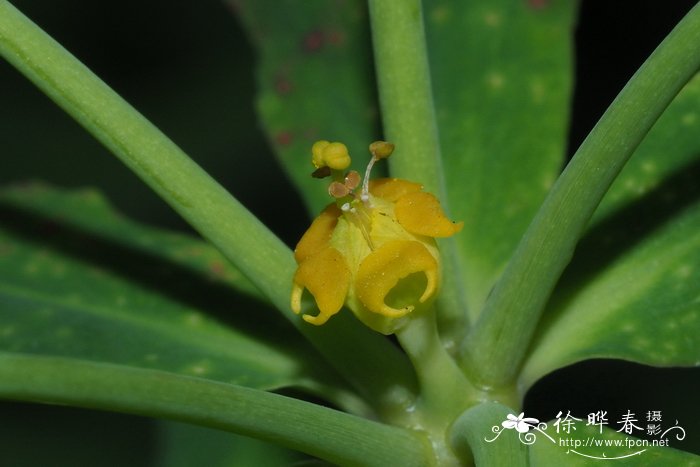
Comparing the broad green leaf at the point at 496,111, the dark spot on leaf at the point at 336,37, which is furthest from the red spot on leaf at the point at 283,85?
the broad green leaf at the point at 496,111

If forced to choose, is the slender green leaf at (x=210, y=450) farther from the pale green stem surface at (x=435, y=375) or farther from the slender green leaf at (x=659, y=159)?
the slender green leaf at (x=659, y=159)

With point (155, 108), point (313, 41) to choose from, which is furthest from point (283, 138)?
point (155, 108)

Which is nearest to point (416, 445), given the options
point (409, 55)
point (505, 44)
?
point (409, 55)

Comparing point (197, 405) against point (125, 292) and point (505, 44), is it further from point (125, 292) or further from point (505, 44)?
point (505, 44)

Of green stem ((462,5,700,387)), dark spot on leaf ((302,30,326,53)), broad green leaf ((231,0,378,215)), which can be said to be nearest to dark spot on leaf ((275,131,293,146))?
broad green leaf ((231,0,378,215))

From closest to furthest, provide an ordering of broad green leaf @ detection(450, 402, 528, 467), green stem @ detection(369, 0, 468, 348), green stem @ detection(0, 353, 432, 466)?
green stem @ detection(0, 353, 432, 466) → broad green leaf @ detection(450, 402, 528, 467) → green stem @ detection(369, 0, 468, 348)

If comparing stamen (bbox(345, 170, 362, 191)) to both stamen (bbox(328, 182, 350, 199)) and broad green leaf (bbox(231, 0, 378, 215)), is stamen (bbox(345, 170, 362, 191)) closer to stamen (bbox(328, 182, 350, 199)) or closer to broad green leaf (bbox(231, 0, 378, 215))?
stamen (bbox(328, 182, 350, 199))
